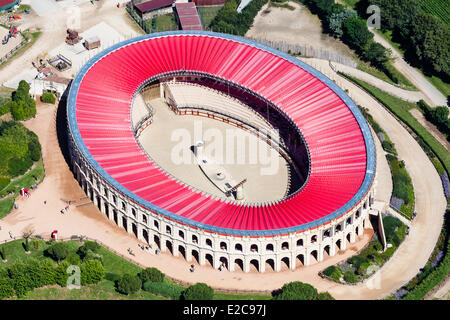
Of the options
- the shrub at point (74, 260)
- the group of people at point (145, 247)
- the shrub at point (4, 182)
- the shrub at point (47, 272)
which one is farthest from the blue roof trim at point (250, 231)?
the shrub at point (47, 272)

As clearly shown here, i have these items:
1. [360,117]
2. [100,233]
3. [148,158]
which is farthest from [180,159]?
[360,117]

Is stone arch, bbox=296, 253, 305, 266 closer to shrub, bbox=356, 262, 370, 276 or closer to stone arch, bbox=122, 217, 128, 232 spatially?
shrub, bbox=356, 262, 370, 276

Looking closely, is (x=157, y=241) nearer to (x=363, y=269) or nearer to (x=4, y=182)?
(x=4, y=182)

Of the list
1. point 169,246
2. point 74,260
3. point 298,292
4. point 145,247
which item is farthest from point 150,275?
point 298,292

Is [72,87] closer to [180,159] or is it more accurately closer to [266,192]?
[180,159]

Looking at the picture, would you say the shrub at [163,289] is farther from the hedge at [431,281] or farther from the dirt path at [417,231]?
the hedge at [431,281]

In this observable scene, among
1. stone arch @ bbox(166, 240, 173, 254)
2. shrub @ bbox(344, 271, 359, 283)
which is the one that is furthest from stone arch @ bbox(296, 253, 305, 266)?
stone arch @ bbox(166, 240, 173, 254)
